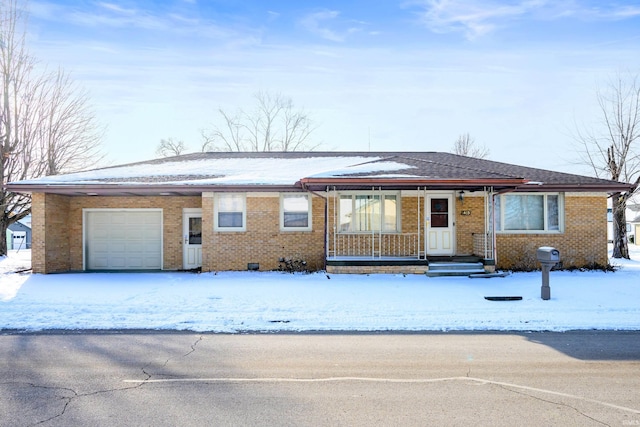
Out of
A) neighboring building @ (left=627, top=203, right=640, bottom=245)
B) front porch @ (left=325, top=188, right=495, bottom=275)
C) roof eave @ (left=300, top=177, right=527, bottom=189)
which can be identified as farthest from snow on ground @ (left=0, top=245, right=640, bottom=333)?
neighboring building @ (left=627, top=203, right=640, bottom=245)

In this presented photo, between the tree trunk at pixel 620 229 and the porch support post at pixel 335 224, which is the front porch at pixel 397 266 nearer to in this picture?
the porch support post at pixel 335 224

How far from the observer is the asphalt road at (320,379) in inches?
171

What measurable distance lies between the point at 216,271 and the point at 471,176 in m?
8.23

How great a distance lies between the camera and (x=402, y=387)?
16.8 ft

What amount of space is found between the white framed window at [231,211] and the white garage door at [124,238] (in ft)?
8.68

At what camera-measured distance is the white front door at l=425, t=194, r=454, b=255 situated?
1573 centimetres

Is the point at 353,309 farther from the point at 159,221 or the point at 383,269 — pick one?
the point at 159,221

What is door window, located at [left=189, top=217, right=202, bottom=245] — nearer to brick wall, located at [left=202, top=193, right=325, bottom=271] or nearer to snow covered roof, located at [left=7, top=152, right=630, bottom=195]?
brick wall, located at [left=202, top=193, right=325, bottom=271]

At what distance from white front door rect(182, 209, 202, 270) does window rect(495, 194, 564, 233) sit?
1008cm

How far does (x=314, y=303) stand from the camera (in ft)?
33.0

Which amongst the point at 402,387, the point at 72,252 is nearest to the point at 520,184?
the point at 402,387

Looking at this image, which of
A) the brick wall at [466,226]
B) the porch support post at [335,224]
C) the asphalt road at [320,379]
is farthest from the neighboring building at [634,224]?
the asphalt road at [320,379]

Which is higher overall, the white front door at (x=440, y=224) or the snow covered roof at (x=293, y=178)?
the snow covered roof at (x=293, y=178)

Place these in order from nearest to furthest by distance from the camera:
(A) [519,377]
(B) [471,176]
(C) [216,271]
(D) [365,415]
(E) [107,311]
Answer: (D) [365,415], (A) [519,377], (E) [107,311], (B) [471,176], (C) [216,271]
